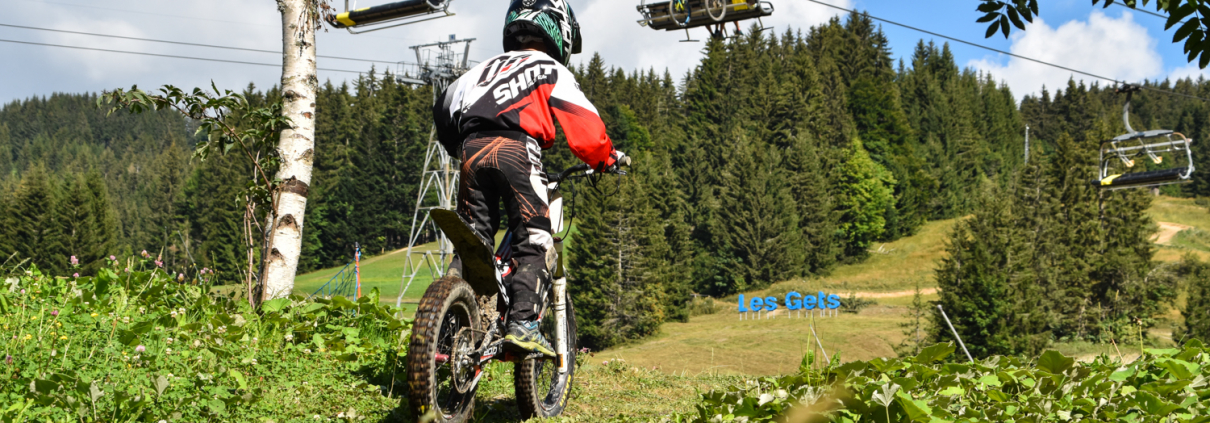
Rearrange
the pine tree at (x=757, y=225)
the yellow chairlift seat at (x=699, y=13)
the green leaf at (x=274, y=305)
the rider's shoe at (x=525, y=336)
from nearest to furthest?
1. the rider's shoe at (x=525, y=336)
2. the green leaf at (x=274, y=305)
3. the yellow chairlift seat at (x=699, y=13)
4. the pine tree at (x=757, y=225)

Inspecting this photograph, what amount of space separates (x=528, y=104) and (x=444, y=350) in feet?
3.89

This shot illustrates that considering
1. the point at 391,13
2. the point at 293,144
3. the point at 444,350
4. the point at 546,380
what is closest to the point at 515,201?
the point at 444,350

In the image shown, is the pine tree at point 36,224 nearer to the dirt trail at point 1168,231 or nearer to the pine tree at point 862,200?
the pine tree at point 862,200

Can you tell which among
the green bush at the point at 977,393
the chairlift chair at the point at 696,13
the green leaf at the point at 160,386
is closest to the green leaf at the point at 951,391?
the green bush at the point at 977,393

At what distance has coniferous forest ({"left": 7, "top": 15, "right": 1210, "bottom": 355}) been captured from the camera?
156 ft

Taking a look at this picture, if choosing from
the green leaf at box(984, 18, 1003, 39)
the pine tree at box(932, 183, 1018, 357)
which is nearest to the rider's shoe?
the green leaf at box(984, 18, 1003, 39)

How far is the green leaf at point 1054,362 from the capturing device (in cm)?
254

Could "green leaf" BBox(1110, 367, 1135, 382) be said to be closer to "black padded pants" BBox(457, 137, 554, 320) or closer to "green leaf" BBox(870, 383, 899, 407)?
"green leaf" BBox(870, 383, 899, 407)

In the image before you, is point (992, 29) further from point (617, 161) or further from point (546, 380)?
point (546, 380)

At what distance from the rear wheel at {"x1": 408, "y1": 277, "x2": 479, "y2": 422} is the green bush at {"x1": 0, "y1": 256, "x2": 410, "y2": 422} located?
51cm

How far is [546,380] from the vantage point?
4574 millimetres

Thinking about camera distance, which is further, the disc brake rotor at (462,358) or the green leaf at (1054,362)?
the disc brake rotor at (462,358)

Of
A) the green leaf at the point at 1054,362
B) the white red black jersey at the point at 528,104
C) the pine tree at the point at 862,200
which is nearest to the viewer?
the green leaf at the point at 1054,362

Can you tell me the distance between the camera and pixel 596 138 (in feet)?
12.7
